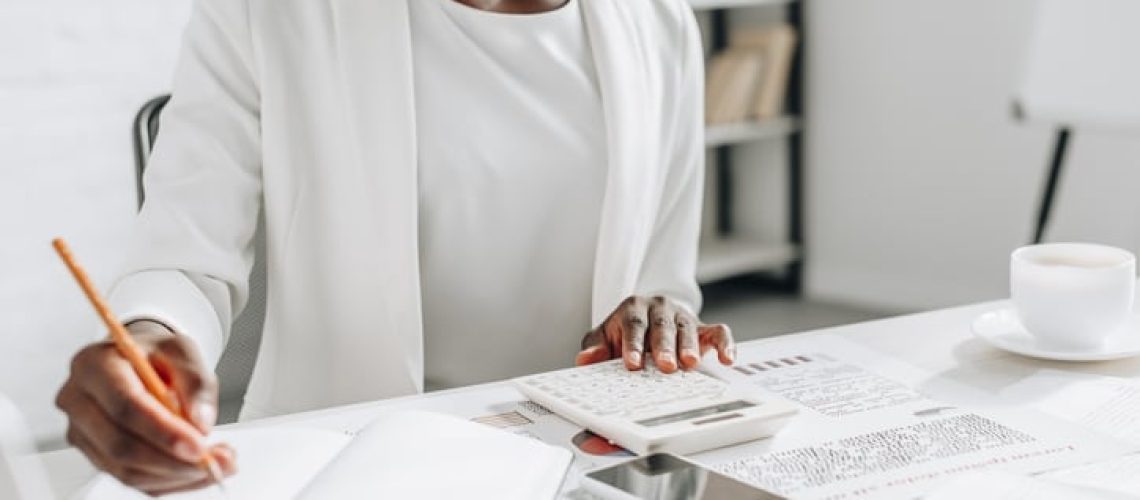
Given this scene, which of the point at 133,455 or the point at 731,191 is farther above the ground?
the point at 133,455

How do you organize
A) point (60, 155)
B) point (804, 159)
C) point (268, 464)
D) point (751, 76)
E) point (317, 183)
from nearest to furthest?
point (268, 464)
point (317, 183)
point (60, 155)
point (751, 76)
point (804, 159)

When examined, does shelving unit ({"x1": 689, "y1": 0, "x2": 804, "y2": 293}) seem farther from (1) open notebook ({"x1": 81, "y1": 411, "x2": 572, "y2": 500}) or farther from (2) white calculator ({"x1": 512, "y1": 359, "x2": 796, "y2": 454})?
(1) open notebook ({"x1": 81, "y1": 411, "x2": 572, "y2": 500})

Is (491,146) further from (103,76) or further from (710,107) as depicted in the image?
(710,107)

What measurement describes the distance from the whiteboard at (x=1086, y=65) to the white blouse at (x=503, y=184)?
151cm

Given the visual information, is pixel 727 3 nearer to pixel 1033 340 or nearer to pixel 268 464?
pixel 1033 340

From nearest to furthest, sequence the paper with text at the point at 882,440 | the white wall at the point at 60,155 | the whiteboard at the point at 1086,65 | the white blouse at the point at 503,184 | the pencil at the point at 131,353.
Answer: the pencil at the point at 131,353 < the paper with text at the point at 882,440 < the white blouse at the point at 503,184 < the white wall at the point at 60,155 < the whiteboard at the point at 1086,65

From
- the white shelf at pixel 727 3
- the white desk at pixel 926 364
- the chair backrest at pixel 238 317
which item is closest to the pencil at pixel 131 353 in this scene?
the white desk at pixel 926 364

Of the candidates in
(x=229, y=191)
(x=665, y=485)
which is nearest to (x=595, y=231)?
(x=229, y=191)

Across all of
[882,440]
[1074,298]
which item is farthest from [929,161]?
[882,440]

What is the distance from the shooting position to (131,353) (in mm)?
691

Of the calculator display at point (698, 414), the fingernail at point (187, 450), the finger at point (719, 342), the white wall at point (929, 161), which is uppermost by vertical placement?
the fingernail at point (187, 450)

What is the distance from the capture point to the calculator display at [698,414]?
2.80ft

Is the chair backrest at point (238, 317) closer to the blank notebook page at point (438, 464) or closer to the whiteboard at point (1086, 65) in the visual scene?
the blank notebook page at point (438, 464)

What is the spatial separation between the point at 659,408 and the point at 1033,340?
37 centimetres
